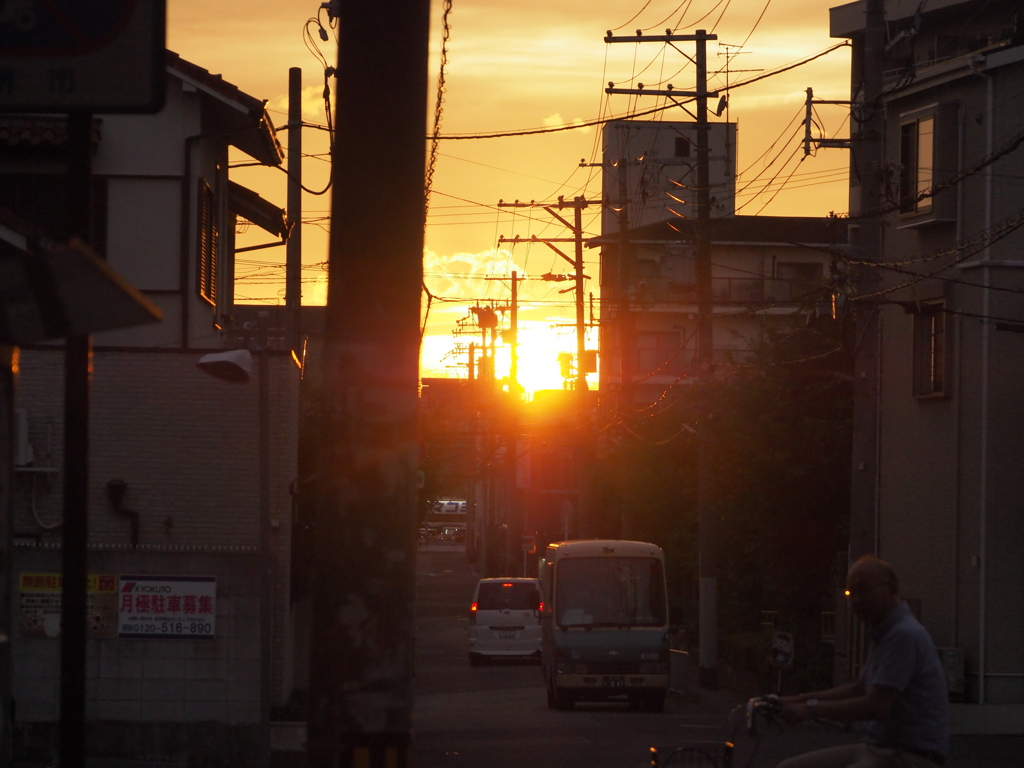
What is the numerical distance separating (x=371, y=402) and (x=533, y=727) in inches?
623

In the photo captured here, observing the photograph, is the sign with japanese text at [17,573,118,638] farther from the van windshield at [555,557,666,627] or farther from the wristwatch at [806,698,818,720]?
the van windshield at [555,557,666,627]

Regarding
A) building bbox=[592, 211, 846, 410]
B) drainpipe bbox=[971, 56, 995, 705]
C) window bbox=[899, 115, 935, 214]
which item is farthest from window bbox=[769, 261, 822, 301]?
drainpipe bbox=[971, 56, 995, 705]

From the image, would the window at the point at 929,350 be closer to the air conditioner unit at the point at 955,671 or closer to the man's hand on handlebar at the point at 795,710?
the air conditioner unit at the point at 955,671

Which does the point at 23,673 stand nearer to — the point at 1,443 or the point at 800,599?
the point at 1,443

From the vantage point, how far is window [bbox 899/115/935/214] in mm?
24594

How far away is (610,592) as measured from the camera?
24844mm

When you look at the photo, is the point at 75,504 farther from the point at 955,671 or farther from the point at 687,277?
the point at 687,277

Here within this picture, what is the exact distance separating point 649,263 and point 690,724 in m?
45.2

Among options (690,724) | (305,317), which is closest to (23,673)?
(690,724)

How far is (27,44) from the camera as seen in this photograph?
4.52m

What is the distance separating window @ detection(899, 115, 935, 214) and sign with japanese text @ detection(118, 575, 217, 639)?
15647mm

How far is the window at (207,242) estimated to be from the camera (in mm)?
18875

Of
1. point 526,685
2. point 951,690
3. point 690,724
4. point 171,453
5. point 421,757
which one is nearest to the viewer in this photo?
point 421,757

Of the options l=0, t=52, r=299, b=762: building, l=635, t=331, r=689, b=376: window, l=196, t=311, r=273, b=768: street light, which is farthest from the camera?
l=635, t=331, r=689, b=376: window
